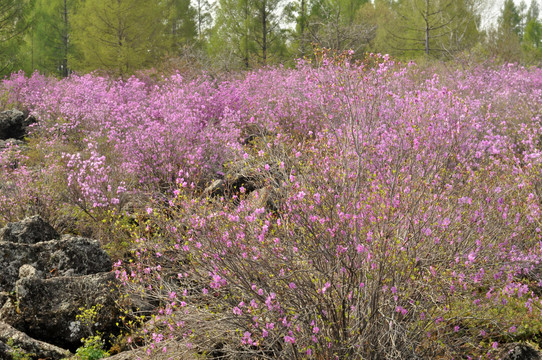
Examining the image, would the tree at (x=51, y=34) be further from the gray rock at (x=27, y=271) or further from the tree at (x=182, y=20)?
the gray rock at (x=27, y=271)

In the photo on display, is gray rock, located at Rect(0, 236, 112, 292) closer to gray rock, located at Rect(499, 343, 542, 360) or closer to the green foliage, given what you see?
the green foliage

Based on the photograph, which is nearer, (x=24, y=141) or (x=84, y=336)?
(x=84, y=336)

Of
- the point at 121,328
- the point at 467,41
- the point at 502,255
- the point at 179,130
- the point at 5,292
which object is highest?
the point at 467,41

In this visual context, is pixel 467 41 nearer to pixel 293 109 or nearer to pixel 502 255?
pixel 293 109

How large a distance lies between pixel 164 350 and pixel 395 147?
2711 millimetres

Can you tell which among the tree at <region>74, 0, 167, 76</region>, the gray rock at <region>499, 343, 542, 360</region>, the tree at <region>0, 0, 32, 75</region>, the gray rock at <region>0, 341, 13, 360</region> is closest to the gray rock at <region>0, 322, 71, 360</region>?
the gray rock at <region>0, 341, 13, 360</region>

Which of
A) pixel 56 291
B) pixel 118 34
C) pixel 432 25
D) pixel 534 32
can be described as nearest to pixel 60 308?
pixel 56 291

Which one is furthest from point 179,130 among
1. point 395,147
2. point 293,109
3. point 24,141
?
point 24,141

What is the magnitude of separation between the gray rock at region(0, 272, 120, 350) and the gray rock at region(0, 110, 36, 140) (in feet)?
32.7

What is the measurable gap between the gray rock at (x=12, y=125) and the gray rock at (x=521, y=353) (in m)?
13.2

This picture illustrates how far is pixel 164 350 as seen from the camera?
362 cm

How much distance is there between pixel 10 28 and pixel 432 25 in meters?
19.8

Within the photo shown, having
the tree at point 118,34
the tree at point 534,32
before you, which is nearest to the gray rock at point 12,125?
the tree at point 118,34

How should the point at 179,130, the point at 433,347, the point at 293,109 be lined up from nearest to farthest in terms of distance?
the point at 433,347, the point at 179,130, the point at 293,109
